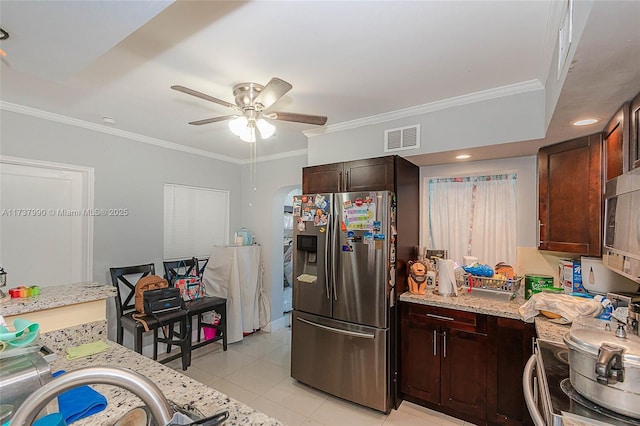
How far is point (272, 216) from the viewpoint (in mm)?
4332

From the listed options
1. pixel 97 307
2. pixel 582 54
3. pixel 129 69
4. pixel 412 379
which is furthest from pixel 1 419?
pixel 412 379

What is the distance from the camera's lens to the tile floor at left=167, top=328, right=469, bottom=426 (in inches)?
93.4

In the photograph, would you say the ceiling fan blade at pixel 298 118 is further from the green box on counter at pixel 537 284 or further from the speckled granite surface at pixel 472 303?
the green box on counter at pixel 537 284

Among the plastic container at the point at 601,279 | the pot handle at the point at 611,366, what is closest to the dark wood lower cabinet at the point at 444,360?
the plastic container at the point at 601,279

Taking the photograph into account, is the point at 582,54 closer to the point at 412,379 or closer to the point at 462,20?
the point at 462,20

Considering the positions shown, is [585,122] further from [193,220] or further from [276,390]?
[193,220]

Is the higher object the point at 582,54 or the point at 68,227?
the point at 582,54

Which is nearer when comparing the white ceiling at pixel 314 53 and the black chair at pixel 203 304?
the white ceiling at pixel 314 53

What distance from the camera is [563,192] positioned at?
2.15m

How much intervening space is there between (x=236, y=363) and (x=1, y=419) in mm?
2855

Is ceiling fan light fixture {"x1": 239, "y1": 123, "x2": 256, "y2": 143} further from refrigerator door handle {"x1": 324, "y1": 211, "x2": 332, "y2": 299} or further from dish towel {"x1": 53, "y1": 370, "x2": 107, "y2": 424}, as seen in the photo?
dish towel {"x1": 53, "y1": 370, "x2": 107, "y2": 424}

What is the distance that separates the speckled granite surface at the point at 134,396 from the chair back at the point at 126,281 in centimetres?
189

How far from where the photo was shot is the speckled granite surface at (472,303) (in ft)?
7.08

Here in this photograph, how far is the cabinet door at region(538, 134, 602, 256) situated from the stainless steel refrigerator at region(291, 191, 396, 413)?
1.13 m
